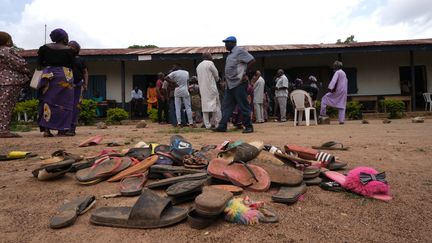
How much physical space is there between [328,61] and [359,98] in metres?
2.10

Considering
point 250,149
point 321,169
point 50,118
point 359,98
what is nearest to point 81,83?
point 50,118

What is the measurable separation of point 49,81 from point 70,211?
12.3ft

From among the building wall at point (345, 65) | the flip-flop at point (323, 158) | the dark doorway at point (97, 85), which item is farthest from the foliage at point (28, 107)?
the flip-flop at point (323, 158)

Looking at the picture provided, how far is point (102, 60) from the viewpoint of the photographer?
523 inches

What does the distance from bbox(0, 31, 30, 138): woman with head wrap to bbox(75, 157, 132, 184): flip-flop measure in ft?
11.5

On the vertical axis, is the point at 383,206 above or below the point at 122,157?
below

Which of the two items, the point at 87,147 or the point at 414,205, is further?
the point at 87,147

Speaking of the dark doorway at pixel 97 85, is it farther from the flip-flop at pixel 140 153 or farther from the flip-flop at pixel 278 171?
the flip-flop at pixel 278 171

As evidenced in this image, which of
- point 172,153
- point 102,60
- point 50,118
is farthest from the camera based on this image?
point 102,60

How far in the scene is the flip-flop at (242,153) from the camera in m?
2.40

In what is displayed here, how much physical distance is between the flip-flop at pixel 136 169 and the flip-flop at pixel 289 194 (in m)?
1.02

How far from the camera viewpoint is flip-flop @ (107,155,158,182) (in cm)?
245

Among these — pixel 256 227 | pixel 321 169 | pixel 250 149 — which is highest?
pixel 250 149

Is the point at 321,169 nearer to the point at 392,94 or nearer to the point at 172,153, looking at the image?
the point at 172,153
